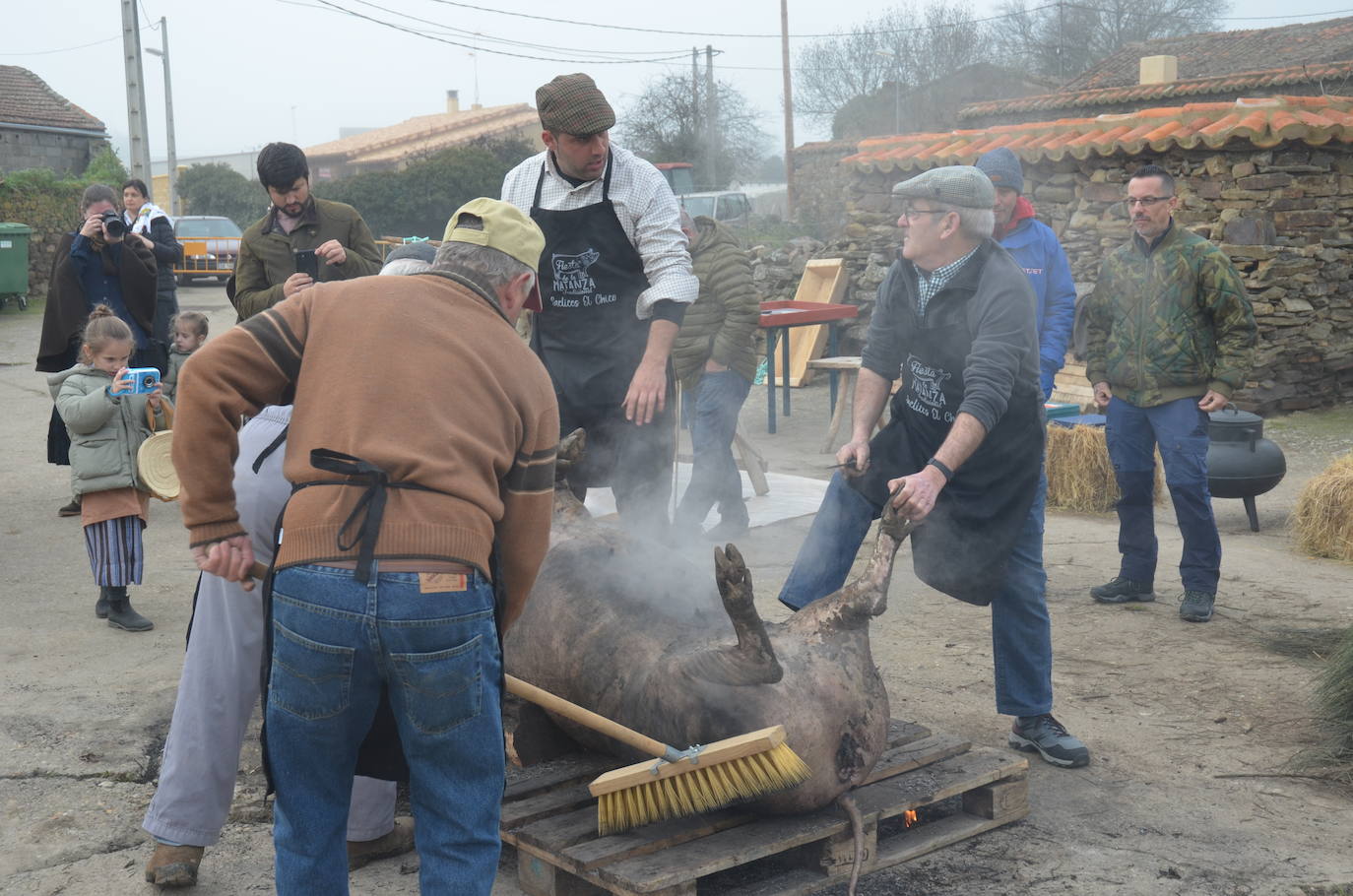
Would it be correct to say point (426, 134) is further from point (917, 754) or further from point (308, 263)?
point (917, 754)

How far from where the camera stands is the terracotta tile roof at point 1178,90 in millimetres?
20703

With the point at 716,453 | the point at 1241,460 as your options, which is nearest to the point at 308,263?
the point at 716,453

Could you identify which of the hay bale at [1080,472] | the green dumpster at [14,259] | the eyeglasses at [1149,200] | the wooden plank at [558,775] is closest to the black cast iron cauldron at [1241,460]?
the hay bale at [1080,472]

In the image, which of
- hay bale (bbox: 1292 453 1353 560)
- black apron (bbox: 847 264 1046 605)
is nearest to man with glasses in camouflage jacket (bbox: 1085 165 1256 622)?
hay bale (bbox: 1292 453 1353 560)

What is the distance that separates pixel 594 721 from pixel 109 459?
3.08 meters

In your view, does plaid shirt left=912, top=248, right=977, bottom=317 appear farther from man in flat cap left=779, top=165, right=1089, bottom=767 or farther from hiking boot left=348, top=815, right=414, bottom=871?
hiking boot left=348, top=815, right=414, bottom=871

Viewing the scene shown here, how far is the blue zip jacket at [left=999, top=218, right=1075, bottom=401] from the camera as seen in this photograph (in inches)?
207

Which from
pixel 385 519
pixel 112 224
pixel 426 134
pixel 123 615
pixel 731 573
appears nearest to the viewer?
pixel 385 519

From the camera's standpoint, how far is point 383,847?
10.5 feet

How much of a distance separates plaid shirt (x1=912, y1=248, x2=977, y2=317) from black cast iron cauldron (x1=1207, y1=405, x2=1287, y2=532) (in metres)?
4.00

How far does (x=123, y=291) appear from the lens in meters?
7.16

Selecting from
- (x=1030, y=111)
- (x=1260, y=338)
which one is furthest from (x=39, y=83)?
(x=1260, y=338)

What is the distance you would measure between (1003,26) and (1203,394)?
44.1 metres

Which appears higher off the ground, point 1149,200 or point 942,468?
point 1149,200
